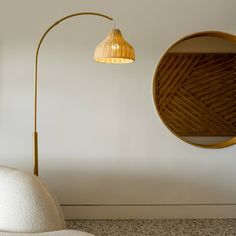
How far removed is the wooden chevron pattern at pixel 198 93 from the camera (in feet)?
12.7

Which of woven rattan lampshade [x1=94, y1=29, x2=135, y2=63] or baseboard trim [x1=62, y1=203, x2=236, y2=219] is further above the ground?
woven rattan lampshade [x1=94, y1=29, x2=135, y2=63]

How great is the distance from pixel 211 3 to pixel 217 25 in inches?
8.8

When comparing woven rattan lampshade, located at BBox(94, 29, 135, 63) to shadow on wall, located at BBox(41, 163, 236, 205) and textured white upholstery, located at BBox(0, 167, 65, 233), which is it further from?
shadow on wall, located at BBox(41, 163, 236, 205)

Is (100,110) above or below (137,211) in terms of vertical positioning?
above

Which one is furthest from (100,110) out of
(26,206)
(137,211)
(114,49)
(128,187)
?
(26,206)

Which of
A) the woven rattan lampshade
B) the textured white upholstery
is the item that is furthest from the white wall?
the textured white upholstery

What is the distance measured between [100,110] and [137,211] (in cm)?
107

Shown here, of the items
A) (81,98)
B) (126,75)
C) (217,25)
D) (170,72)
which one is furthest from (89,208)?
(217,25)

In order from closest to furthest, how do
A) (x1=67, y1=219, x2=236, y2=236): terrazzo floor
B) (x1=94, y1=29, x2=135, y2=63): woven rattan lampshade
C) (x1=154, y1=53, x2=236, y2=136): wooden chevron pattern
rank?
(x1=94, y1=29, x2=135, y2=63): woven rattan lampshade < (x1=67, y1=219, x2=236, y2=236): terrazzo floor < (x1=154, y1=53, x2=236, y2=136): wooden chevron pattern

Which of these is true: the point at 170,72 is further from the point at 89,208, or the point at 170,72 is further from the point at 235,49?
the point at 89,208

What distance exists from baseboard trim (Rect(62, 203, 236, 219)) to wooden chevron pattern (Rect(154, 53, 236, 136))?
2.63 feet

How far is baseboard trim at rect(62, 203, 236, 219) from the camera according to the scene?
3572mm

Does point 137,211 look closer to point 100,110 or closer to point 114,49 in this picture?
point 100,110

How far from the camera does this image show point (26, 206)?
1.78 metres
